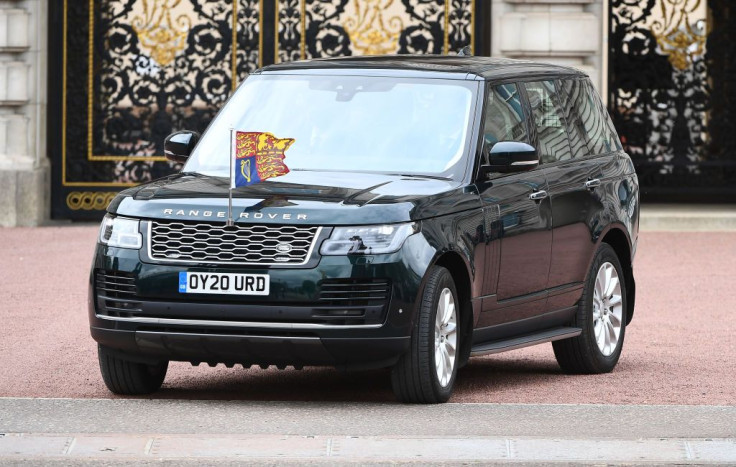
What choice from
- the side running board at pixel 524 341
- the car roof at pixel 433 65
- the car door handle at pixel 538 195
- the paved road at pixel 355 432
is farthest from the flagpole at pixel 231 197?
the car door handle at pixel 538 195

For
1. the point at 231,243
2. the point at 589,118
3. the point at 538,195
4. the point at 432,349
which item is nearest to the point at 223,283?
the point at 231,243

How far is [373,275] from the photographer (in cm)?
881

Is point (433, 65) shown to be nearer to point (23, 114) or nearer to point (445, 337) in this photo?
point (445, 337)

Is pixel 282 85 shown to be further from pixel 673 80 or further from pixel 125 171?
pixel 673 80

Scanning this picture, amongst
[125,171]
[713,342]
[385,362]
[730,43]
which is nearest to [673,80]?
[730,43]

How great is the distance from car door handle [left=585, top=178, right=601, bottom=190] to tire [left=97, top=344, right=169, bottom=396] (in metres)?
2.64

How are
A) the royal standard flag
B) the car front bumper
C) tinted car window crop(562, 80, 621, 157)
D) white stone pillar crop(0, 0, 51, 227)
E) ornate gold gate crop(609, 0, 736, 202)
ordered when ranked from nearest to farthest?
the car front bumper < the royal standard flag < tinted car window crop(562, 80, 621, 157) < white stone pillar crop(0, 0, 51, 227) < ornate gold gate crop(609, 0, 736, 202)

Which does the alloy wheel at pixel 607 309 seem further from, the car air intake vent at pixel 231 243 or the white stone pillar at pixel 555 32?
the white stone pillar at pixel 555 32

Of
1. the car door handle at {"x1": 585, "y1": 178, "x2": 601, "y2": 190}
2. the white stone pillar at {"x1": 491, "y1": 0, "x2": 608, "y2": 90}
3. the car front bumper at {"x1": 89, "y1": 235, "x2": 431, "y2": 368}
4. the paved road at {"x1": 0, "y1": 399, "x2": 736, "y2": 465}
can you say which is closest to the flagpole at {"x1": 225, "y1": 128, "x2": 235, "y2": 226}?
the car front bumper at {"x1": 89, "y1": 235, "x2": 431, "y2": 368}

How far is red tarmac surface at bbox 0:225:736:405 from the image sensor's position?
9891 mm

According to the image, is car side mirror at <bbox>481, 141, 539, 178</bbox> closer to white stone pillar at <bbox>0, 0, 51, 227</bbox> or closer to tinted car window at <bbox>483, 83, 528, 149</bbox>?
tinted car window at <bbox>483, 83, 528, 149</bbox>

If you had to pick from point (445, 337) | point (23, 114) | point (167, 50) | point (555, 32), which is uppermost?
point (555, 32)

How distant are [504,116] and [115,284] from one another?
91.3 inches

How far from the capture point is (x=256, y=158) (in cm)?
950
